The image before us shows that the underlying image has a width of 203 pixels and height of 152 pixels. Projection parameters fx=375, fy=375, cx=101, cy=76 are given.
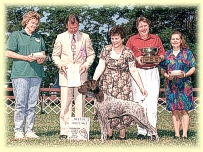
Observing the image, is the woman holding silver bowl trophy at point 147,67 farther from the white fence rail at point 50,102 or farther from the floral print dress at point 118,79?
the white fence rail at point 50,102

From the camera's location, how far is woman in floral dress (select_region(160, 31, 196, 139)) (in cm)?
604

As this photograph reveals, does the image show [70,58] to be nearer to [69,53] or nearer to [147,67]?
[69,53]

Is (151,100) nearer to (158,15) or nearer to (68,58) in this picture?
(68,58)

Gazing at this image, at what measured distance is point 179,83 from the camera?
611cm

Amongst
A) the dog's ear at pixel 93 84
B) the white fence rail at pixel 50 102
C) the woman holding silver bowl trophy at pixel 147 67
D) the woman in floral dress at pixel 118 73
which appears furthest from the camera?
the white fence rail at pixel 50 102

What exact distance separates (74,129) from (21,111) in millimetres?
946

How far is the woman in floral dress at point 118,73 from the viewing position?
19.0 feet

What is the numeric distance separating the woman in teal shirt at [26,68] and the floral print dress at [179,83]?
2056 mm

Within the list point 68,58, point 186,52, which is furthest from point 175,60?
point 68,58

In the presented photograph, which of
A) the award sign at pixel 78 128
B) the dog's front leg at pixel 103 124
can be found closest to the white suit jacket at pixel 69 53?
the award sign at pixel 78 128

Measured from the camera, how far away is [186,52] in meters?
6.06

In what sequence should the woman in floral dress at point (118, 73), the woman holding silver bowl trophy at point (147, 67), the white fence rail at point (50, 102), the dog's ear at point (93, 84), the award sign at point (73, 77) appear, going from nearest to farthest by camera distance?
the dog's ear at point (93, 84), the woman in floral dress at point (118, 73), the award sign at point (73, 77), the woman holding silver bowl trophy at point (147, 67), the white fence rail at point (50, 102)

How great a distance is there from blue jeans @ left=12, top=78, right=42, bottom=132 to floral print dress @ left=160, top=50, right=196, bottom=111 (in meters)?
2.15

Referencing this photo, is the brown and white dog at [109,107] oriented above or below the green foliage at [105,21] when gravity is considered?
below
